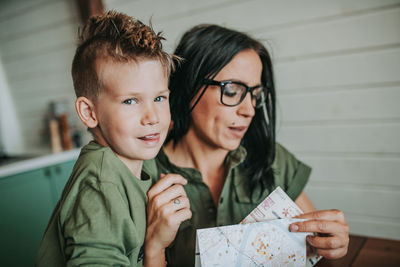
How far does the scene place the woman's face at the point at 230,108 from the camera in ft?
3.81

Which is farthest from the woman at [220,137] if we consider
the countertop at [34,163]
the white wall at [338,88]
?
the countertop at [34,163]

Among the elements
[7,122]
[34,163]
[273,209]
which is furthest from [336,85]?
[7,122]

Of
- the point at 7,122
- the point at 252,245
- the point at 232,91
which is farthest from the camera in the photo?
the point at 7,122

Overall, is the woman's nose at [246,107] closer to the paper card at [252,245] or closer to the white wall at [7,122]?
the paper card at [252,245]

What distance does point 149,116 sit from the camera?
84cm

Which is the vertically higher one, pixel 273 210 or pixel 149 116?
pixel 149 116

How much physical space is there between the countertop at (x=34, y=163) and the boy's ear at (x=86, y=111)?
1.79 meters

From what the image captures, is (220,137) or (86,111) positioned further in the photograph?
(220,137)

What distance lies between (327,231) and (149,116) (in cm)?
62

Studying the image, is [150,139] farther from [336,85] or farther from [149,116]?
[336,85]

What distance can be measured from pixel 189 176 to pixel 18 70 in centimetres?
299

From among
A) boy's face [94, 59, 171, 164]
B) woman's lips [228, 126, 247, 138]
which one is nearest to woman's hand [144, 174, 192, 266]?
boy's face [94, 59, 171, 164]

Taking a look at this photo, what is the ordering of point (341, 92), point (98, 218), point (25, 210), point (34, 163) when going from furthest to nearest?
1. point (34, 163)
2. point (25, 210)
3. point (341, 92)
4. point (98, 218)

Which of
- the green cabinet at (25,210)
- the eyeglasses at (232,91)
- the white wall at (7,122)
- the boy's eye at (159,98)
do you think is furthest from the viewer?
the white wall at (7,122)
